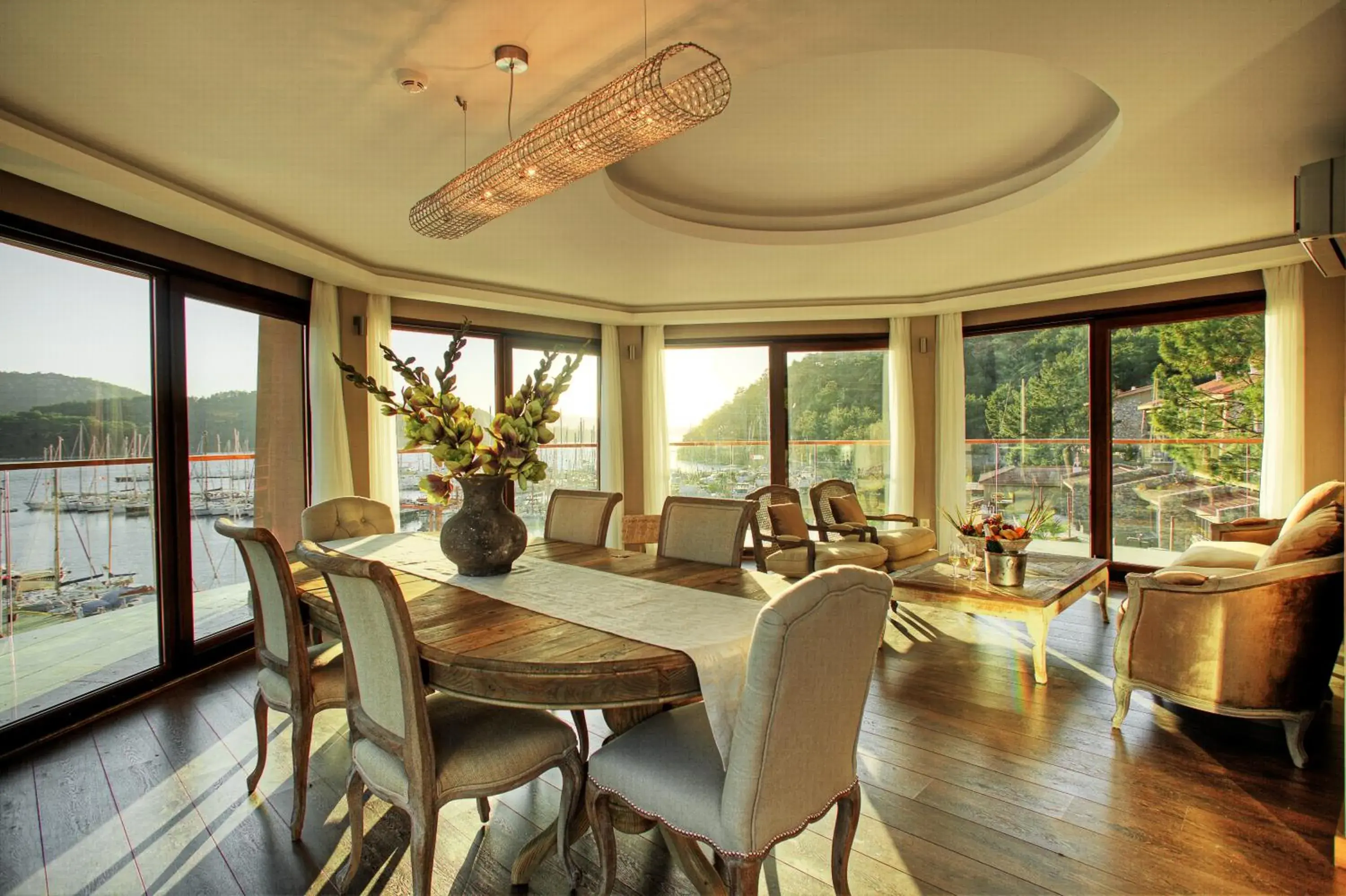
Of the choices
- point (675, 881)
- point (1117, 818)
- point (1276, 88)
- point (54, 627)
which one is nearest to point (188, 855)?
point (675, 881)

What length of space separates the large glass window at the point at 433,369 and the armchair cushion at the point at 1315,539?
4573 millimetres

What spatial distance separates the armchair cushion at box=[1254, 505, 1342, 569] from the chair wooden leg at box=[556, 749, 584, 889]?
108 inches

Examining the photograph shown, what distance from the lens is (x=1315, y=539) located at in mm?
2518

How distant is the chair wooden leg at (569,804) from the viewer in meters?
1.82

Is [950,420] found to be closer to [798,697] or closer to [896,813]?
[896,813]

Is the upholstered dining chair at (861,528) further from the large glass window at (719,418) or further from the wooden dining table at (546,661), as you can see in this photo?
the wooden dining table at (546,661)

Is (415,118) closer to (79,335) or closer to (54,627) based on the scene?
(79,335)

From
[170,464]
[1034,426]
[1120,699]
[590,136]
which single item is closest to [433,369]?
[170,464]

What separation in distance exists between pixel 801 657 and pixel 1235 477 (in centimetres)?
528

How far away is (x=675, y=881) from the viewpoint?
1.87 metres

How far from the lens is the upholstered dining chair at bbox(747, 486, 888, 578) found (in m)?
4.30

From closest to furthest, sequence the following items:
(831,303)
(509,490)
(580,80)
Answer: (580,80) → (509,490) → (831,303)

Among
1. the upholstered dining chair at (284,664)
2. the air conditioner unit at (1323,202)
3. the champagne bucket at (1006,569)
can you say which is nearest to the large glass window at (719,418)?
the champagne bucket at (1006,569)

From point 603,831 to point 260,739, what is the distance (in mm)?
1443
